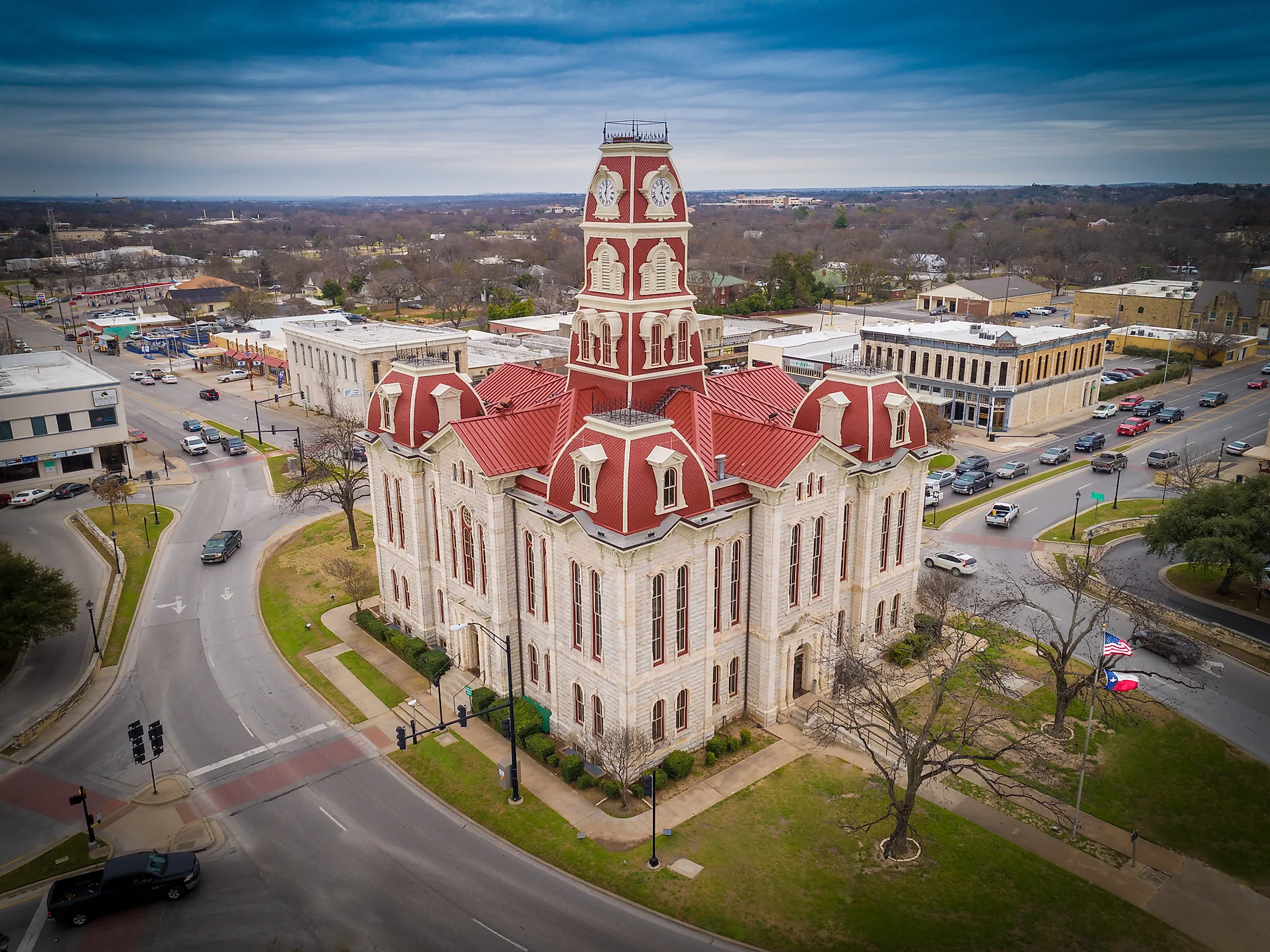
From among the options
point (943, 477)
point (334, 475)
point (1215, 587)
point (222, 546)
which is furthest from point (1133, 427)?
point (222, 546)

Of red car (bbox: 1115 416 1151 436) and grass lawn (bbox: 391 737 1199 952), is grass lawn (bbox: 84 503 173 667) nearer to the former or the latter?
grass lawn (bbox: 391 737 1199 952)

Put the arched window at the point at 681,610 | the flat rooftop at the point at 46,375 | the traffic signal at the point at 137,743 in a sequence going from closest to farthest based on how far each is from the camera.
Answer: the traffic signal at the point at 137,743 < the arched window at the point at 681,610 < the flat rooftop at the point at 46,375

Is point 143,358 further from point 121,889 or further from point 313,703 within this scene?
point 121,889

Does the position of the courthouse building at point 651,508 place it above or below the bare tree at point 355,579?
above

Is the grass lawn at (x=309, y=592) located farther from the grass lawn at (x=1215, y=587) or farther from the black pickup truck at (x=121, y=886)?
the grass lawn at (x=1215, y=587)

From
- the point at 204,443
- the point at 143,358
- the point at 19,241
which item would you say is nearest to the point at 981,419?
the point at 204,443

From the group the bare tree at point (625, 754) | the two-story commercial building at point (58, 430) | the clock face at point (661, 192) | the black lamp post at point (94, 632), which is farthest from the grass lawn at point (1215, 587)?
the two-story commercial building at point (58, 430)
